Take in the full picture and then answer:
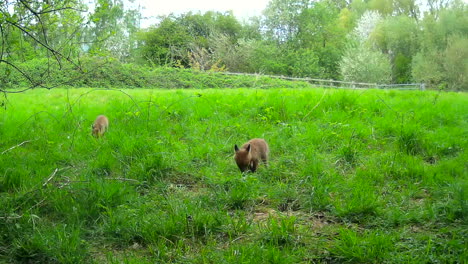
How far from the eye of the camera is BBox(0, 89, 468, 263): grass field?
11.3 feet

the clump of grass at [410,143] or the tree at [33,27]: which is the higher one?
the tree at [33,27]

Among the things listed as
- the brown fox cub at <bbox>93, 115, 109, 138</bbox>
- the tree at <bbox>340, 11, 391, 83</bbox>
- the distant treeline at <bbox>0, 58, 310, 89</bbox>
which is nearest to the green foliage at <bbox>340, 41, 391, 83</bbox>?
the tree at <bbox>340, 11, 391, 83</bbox>

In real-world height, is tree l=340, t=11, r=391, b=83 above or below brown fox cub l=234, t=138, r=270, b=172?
above

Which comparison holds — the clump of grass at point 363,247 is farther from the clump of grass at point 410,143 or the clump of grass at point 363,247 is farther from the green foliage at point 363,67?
the green foliage at point 363,67

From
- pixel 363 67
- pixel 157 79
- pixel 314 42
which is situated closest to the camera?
pixel 157 79

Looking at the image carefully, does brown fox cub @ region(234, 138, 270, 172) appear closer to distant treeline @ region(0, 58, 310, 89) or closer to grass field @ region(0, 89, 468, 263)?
grass field @ region(0, 89, 468, 263)

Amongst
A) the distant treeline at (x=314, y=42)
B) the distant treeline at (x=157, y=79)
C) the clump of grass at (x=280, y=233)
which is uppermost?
the distant treeline at (x=314, y=42)

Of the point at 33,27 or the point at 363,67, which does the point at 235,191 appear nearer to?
the point at 33,27

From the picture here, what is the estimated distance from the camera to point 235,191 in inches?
182

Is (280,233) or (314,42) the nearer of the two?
(280,233)

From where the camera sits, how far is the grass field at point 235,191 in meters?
3.45

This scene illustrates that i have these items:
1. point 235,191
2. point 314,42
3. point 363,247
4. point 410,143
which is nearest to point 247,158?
point 235,191

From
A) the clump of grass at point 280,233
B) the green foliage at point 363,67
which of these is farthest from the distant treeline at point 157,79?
the clump of grass at point 280,233

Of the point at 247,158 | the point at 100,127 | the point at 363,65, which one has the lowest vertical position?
the point at 247,158
